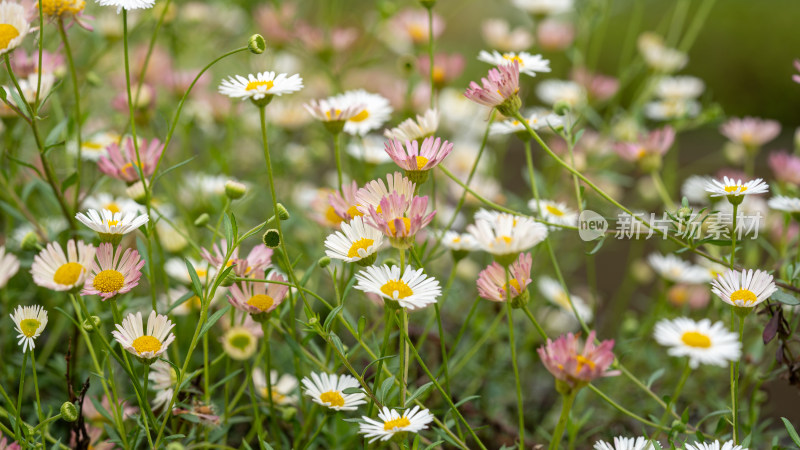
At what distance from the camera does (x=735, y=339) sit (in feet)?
1.95

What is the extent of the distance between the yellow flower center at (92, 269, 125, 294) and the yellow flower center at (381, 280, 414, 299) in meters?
0.20

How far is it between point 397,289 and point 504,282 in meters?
0.08

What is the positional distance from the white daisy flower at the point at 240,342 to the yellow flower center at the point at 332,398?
104 mm

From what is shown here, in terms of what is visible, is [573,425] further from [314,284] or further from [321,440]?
[314,284]

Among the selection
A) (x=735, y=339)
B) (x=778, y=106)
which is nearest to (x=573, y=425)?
(x=735, y=339)

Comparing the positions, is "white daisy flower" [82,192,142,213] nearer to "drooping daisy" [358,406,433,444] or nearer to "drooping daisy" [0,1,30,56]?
"drooping daisy" [0,1,30,56]

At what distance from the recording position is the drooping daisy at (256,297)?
0.57 m

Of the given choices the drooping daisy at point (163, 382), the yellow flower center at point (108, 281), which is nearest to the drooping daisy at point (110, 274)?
the yellow flower center at point (108, 281)

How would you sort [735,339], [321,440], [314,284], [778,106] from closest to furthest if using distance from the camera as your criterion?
[735,339] → [321,440] → [314,284] → [778,106]

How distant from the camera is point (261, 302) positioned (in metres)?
0.57

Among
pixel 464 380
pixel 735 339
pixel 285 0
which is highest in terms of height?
pixel 285 0

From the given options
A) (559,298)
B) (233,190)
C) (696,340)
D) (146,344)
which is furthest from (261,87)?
(559,298)

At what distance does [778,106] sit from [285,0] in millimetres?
1539

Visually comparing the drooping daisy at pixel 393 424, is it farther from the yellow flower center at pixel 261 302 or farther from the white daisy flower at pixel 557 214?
the white daisy flower at pixel 557 214
